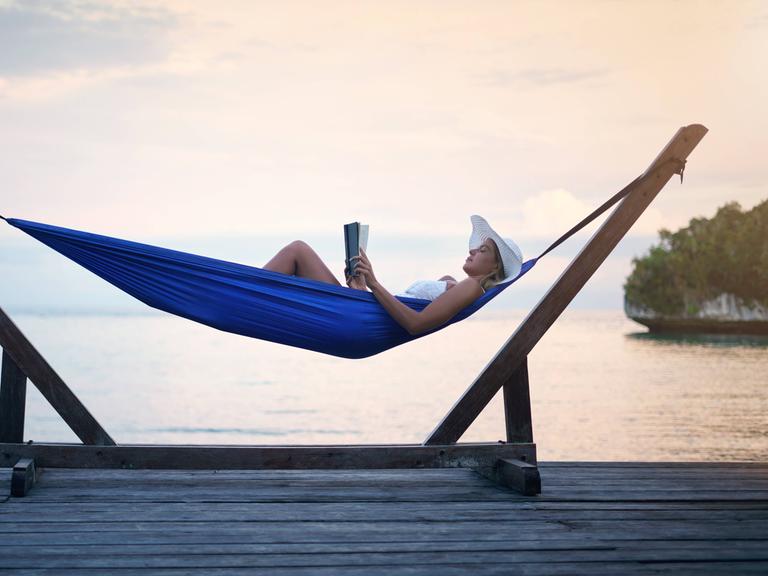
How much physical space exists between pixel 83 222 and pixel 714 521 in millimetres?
30182

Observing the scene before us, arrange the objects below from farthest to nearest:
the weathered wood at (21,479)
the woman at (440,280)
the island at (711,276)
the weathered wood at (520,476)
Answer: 1. the island at (711,276)
2. the woman at (440,280)
3. the weathered wood at (520,476)
4. the weathered wood at (21,479)

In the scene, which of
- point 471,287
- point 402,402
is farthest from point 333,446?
point 402,402

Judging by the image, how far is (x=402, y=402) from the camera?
62.0 feet

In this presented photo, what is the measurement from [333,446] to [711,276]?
55.9 m

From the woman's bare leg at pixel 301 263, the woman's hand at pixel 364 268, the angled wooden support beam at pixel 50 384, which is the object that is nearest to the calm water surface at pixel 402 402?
the woman's bare leg at pixel 301 263

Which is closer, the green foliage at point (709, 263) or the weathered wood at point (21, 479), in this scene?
the weathered wood at point (21, 479)

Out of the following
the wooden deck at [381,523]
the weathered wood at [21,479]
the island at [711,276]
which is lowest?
the wooden deck at [381,523]

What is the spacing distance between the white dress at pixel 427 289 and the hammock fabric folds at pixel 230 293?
1.08 feet

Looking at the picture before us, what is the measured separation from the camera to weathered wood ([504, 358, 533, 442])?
3381 mm

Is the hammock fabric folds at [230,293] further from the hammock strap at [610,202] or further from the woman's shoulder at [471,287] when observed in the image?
the hammock strap at [610,202]

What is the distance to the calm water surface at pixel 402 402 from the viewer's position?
14.3 metres

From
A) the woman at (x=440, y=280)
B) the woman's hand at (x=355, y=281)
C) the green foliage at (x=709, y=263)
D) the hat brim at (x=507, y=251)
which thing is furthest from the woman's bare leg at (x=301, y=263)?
the green foliage at (x=709, y=263)

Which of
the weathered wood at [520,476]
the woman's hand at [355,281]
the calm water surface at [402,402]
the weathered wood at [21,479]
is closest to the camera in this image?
the weathered wood at [21,479]

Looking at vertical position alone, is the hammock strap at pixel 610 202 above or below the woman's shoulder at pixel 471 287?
above
